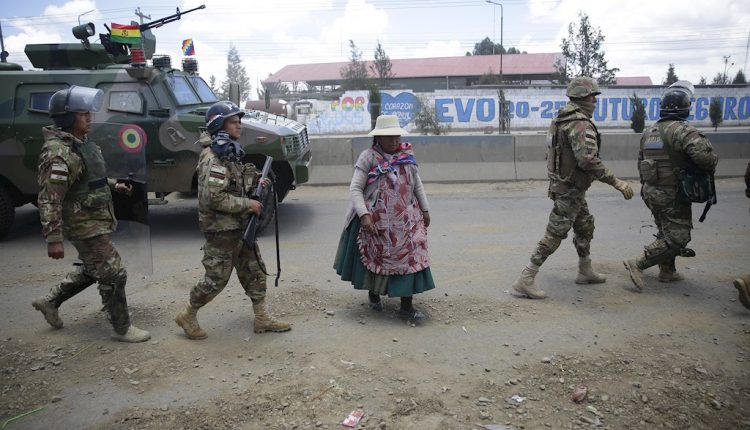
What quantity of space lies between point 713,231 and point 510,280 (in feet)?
11.6

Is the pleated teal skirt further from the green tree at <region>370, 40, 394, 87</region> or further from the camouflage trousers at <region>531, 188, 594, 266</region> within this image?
the green tree at <region>370, 40, 394, 87</region>

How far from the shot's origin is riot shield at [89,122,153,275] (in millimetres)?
4586

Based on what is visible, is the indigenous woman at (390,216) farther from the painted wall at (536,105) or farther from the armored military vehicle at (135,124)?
the painted wall at (536,105)

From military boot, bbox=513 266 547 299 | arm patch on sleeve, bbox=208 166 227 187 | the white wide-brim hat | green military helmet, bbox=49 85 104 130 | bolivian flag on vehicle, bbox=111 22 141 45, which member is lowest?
military boot, bbox=513 266 547 299

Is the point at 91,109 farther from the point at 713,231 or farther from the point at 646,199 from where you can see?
the point at 713,231

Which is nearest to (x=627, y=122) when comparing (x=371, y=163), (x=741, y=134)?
(x=741, y=134)

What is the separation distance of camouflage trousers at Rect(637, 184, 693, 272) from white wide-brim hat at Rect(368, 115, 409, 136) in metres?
2.63

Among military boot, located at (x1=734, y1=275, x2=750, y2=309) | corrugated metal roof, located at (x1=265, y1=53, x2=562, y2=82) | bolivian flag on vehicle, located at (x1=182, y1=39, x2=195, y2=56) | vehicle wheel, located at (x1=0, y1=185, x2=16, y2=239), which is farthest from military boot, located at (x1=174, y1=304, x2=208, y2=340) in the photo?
corrugated metal roof, located at (x1=265, y1=53, x2=562, y2=82)

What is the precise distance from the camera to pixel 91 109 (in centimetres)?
404

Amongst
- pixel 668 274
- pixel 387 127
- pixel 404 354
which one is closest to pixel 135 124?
pixel 387 127

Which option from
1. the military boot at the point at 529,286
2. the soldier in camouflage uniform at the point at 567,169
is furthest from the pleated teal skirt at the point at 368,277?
the soldier in camouflage uniform at the point at 567,169

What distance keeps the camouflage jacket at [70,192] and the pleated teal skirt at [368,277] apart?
1.76 meters

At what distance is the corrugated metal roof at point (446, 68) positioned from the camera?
159 feet

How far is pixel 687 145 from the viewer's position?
16.7ft
